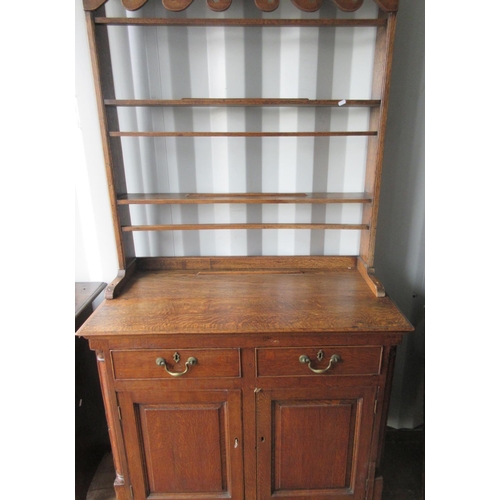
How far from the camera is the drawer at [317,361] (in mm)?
1205

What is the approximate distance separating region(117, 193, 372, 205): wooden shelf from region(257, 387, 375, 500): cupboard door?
A: 0.71m

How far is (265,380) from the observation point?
48.7 inches

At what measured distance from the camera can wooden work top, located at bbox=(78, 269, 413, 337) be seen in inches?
46.2

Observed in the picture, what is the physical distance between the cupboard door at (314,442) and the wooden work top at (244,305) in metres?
0.26

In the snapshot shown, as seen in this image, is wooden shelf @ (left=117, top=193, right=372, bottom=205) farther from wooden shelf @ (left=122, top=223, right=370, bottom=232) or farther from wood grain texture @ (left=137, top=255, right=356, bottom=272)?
wood grain texture @ (left=137, top=255, right=356, bottom=272)

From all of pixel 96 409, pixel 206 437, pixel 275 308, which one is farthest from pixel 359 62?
pixel 96 409

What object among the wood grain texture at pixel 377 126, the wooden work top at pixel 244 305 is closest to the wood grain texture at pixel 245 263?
the wooden work top at pixel 244 305

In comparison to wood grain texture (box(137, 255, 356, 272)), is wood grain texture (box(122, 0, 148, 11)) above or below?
above

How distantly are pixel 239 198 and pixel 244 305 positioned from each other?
1.47 feet

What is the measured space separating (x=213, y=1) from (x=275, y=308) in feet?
3.59

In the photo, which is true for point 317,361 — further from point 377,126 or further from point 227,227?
point 377,126

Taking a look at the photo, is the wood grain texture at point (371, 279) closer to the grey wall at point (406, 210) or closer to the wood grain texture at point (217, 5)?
the grey wall at point (406, 210)

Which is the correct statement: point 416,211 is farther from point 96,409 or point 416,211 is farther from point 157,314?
point 96,409

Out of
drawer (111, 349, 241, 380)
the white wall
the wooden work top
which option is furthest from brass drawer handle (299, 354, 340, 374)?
the white wall
